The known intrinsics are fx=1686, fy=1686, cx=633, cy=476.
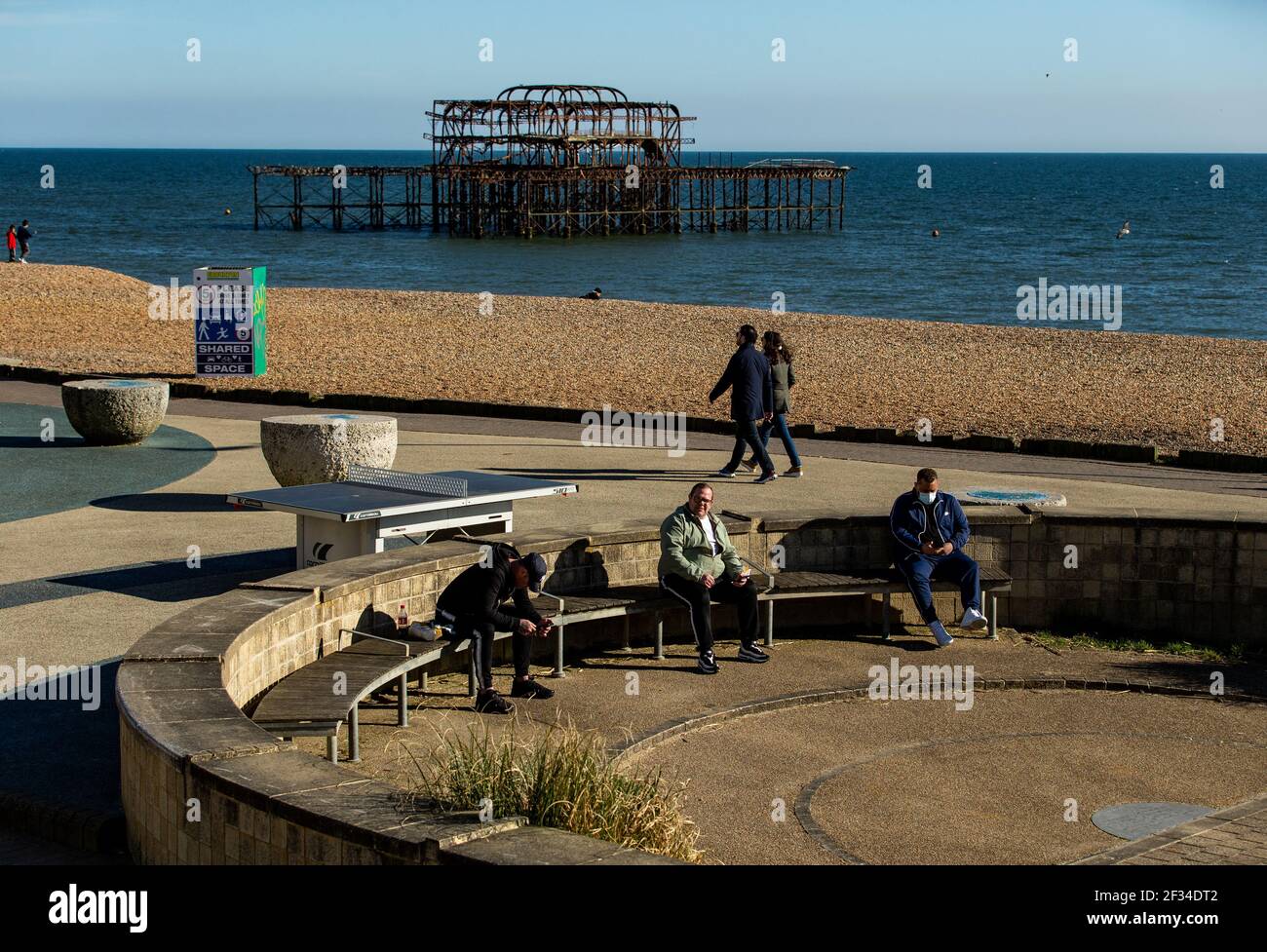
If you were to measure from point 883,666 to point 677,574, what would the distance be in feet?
5.07

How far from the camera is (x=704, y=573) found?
10953 millimetres

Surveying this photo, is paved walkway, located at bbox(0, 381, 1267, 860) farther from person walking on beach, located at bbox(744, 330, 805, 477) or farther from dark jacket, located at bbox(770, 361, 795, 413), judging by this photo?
dark jacket, located at bbox(770, 361, 795, 413)

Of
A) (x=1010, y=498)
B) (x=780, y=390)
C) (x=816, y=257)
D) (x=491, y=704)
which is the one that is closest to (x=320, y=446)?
A: (x=780, y=390)

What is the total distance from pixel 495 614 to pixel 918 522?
3333 mm

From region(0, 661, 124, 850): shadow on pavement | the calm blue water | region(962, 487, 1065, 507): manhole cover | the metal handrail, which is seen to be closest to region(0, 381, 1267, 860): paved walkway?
region(0, 661, 124, 850): shadow on pavement

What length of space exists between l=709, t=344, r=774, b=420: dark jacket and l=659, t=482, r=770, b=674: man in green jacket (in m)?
5.10

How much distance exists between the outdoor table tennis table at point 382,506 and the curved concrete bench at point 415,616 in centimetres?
45

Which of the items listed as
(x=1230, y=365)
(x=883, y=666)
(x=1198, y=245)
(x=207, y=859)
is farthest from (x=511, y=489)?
(x=1198, y=245)

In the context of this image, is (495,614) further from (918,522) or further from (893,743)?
(918,522)

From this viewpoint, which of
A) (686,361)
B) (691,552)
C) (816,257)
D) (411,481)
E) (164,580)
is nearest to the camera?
(691,552)

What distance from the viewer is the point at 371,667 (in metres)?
9.27

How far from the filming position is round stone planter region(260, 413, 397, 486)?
14.9 m

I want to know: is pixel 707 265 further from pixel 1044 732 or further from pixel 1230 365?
pixel 1044 732
